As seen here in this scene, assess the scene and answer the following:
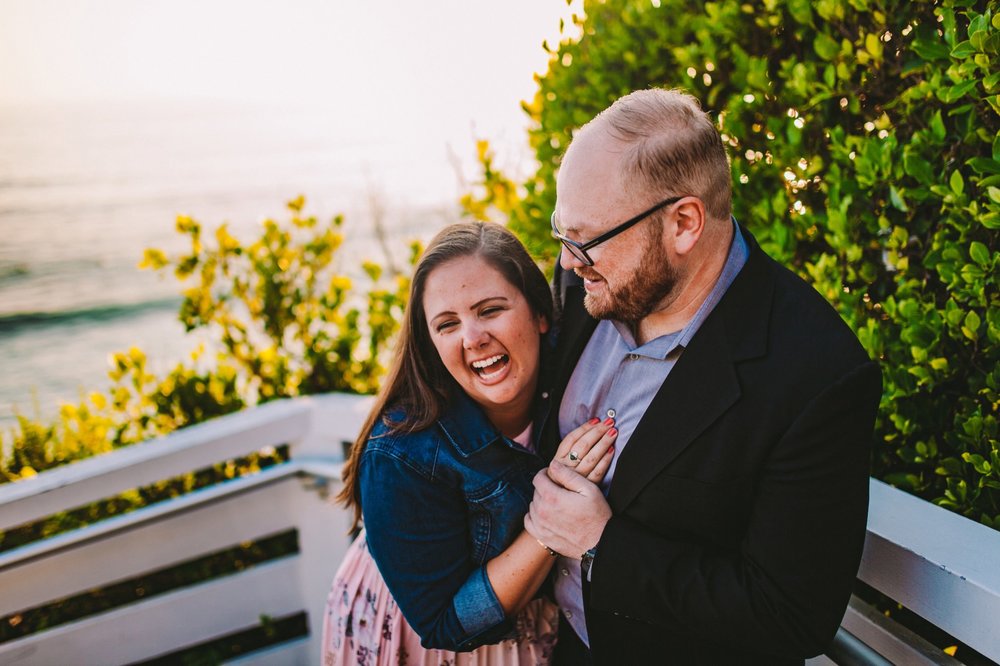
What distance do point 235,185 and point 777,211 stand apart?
30.1 meters

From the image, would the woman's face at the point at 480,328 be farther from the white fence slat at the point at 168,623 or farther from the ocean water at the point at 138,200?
the ocean water at the point at 138,200

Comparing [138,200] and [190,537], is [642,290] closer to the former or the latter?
Result: [190,537]

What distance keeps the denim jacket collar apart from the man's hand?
0.21m

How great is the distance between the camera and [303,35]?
28984 mm

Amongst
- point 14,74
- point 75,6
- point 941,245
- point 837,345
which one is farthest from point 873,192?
point 14,74

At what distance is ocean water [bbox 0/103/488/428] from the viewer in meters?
14.5

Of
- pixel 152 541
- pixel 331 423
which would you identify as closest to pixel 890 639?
pixel 331 423

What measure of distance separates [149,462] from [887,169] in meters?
2.85

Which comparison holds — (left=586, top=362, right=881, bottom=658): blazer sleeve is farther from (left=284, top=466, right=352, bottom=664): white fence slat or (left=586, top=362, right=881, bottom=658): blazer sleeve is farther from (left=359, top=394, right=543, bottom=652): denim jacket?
(left=284, top=466, right=352, bottom=664): white fence slat

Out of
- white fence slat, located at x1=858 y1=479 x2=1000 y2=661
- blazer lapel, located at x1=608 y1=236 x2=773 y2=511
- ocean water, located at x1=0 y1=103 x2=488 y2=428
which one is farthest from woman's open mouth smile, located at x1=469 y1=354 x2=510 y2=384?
ocean water, located at x1=0 y1=103 x2=488 y2=428

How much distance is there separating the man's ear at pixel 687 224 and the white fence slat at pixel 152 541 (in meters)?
2.20

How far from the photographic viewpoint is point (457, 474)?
2045 mm

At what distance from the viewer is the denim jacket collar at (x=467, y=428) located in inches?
81.5

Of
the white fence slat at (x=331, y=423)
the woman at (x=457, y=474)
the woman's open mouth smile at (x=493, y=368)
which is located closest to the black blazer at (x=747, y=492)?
the woman at (x=457, y=474)
